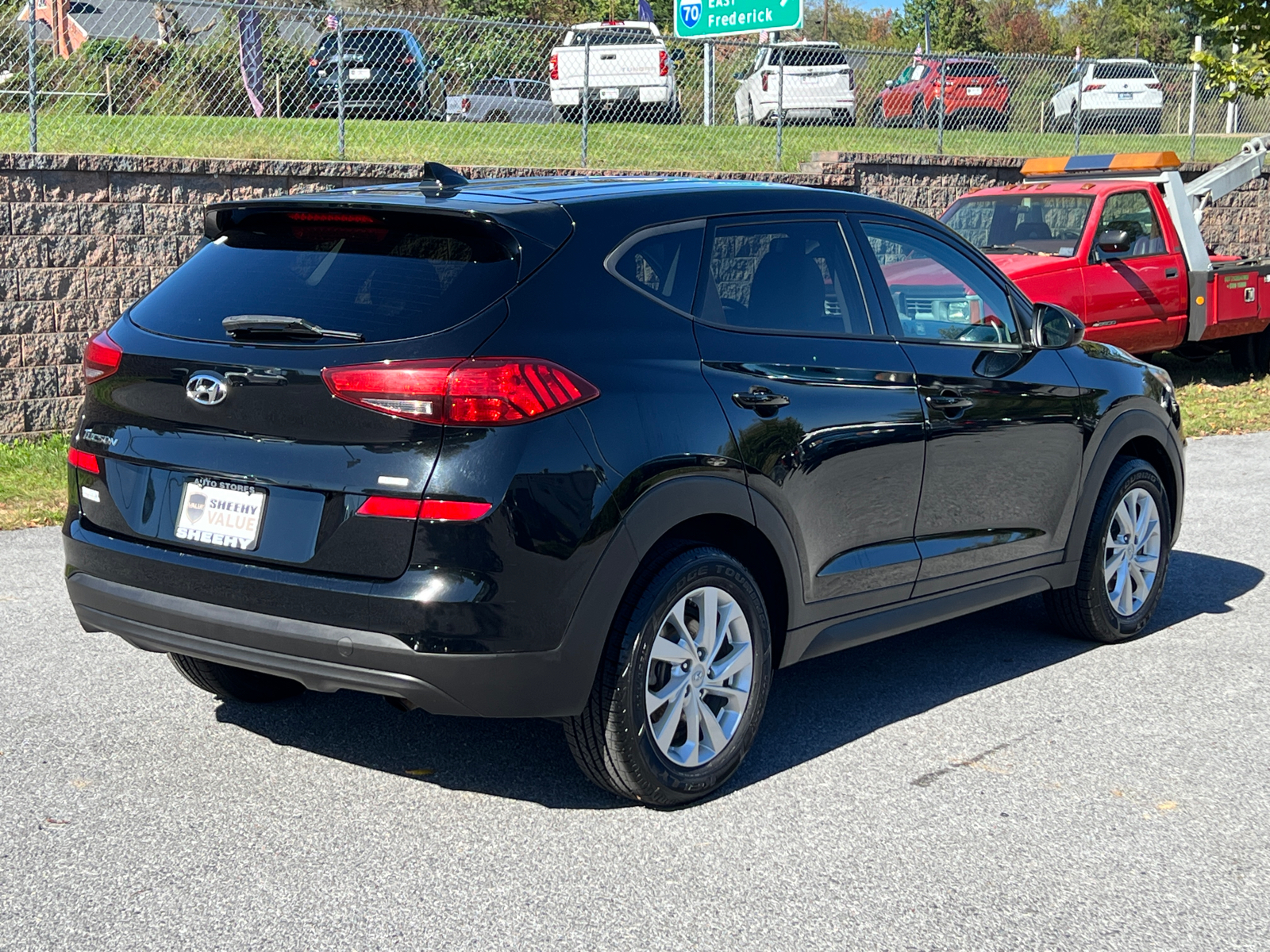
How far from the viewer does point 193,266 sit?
4324 mm

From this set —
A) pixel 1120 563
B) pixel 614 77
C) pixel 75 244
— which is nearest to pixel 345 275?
pixel 1120 563

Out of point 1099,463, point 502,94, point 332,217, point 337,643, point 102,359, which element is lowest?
point 337,643

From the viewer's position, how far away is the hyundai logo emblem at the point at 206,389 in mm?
3828

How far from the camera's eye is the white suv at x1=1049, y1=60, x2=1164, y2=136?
62.0ft

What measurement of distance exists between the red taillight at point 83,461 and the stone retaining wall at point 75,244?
5.81 metres

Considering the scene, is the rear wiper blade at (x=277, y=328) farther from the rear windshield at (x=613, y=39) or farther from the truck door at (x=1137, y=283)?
the rear windshield at (x=613, y=39)

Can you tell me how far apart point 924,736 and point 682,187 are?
193cm

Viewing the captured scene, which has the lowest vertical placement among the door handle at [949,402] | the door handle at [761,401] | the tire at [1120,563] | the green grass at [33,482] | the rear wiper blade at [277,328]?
the green grass at [33,482]

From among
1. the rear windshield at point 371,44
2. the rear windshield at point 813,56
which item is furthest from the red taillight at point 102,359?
the rear windshield at point 813,56

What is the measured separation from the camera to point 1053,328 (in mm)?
5539

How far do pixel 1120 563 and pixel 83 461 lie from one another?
13.0ft

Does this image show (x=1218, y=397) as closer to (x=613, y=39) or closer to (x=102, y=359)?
(x=613, y=39)

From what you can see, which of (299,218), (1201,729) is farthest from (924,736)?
(299,218)

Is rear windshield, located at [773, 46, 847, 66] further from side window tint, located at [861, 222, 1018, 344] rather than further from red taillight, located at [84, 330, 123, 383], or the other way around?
red taillight, located at [84, 330, 123, 383]
